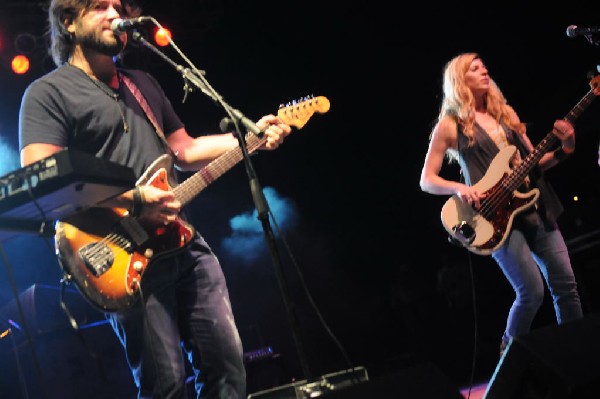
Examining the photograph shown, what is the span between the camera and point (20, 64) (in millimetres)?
5922

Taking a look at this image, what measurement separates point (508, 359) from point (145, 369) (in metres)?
1.39

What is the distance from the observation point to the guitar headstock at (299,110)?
3102 millimetres

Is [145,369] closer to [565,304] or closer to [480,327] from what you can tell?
[565,304]

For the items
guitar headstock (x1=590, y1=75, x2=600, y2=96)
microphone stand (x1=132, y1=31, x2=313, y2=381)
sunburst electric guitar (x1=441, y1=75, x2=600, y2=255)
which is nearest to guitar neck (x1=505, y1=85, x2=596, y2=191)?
sunburst electric guitar (x1=441, y1=75, x2=600, y2=255)

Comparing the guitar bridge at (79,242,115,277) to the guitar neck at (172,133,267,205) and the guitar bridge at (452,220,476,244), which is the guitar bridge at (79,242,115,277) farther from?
the guitar bridge at (452,220,476,244)

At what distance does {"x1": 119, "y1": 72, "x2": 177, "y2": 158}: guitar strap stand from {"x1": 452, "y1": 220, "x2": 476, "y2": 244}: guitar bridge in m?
1.91

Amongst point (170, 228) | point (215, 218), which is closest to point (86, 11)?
point (170, 228)

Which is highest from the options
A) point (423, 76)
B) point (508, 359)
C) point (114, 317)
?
point (423, 76)

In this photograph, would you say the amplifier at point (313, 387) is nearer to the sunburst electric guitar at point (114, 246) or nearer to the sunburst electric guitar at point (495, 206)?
the sunburst electric guitar at point (114, 246)

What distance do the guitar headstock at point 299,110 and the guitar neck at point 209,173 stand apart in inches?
10.4

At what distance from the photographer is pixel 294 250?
28.6 ft

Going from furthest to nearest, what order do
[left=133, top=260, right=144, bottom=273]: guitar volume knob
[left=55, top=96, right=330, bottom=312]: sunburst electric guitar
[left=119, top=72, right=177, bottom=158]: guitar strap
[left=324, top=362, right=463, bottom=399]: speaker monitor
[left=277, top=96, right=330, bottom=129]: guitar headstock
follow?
[left=277, top=96, right=330, bottom=129]: guitar headstock → [left=119, top=72, right=177, bottom=158]: guitar strap → [left=133, top=260, right=144, bottom=273]: guitar volume knob → [left=55, top=96, right=330, bottom=312]: sunburst electric guitar → [left=324, top=362, right=463, bottom=399]: speaker monitor

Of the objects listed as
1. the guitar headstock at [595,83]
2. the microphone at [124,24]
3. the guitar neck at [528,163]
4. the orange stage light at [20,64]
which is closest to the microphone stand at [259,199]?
the microphone at [124,24]

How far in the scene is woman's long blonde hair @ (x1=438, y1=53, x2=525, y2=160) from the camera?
3955mm
